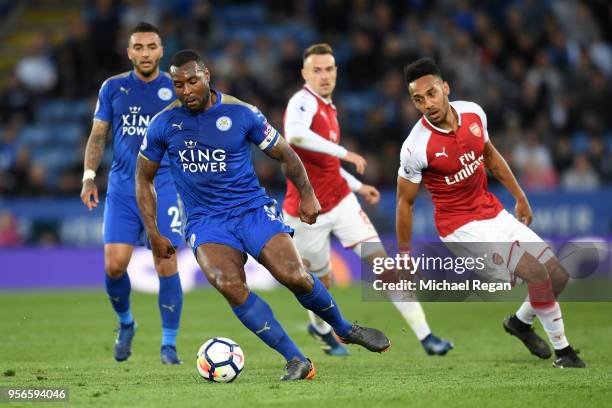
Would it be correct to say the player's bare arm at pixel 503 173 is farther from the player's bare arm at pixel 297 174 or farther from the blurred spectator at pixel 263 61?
the blurred spectator at pixel 263 61

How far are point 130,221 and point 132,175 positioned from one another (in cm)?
41

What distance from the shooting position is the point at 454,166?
359 inches

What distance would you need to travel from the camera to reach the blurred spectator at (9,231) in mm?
19188

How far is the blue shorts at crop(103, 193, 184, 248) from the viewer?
971cm

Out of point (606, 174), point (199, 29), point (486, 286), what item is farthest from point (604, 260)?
point (199, 29)

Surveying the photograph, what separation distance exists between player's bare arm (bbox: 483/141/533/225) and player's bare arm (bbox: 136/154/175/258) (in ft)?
9.42

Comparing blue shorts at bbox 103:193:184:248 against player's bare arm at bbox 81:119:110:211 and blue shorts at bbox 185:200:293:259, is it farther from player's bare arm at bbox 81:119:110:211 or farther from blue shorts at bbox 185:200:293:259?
blue shorts at bbox 185:200:293:259

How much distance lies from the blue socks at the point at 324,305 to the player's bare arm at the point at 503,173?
209cm

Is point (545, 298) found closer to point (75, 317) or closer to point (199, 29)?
point (75, 317)

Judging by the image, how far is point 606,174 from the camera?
778 inches

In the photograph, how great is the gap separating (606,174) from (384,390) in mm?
13348

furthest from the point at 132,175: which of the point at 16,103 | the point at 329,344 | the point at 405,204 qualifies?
A: the point at 16,103

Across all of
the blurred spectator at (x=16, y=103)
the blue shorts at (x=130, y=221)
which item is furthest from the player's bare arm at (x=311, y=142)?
the blurred spectator at (x=16, y=103)

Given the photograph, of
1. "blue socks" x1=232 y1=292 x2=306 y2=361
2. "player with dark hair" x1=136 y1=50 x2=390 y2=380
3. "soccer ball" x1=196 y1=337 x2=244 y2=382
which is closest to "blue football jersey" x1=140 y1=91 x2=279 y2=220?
"player with dark hair" x1=136 y1=50 x2=390 y2=380
